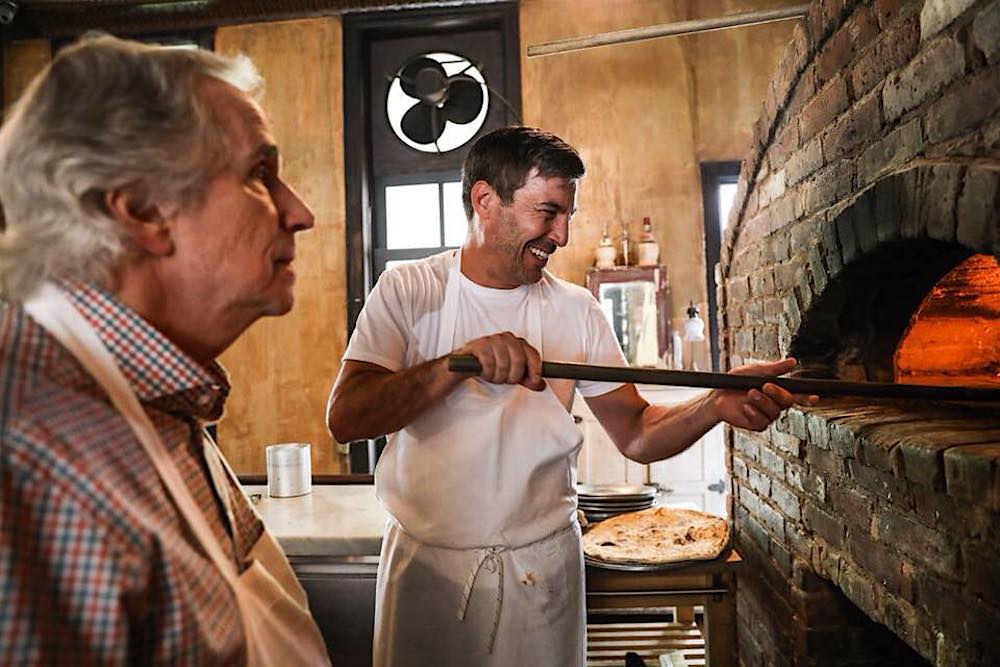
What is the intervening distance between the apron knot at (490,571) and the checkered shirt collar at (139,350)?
110 centimetres

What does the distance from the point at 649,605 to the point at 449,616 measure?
0.89m

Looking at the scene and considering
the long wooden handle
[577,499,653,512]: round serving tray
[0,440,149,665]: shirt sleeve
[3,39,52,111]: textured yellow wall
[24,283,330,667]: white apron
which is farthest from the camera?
[3,39,52,111]: textured yellow wall

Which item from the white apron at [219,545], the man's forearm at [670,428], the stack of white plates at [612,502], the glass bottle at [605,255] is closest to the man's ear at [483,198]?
the man's forearm at [670,428]

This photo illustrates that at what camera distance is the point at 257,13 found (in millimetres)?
5594

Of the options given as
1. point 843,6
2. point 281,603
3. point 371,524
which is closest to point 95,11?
point 371,524

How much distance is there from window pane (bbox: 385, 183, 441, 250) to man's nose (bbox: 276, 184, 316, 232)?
474cm

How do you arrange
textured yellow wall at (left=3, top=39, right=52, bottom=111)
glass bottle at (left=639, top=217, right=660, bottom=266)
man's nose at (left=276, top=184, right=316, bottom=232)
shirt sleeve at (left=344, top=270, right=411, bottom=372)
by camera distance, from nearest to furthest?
man's nose at (left=276, top=184, right=316, bottom=232) < shirt sleeve at (left=344, top=270, right=411, bottom=372) < glass bottle at (left=639, top=217, right=660, bottom=266) < textured yellow wall at (left=3, top=39, right=52, bottom=111)

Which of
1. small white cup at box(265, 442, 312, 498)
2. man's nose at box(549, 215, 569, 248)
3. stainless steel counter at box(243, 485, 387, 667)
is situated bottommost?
stainless steel counter at box(243, 485, 387, 667)

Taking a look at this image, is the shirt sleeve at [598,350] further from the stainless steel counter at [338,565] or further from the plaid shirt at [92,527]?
the plaid shirt at [92,527]

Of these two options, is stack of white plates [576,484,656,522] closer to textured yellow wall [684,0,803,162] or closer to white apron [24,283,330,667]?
white apron [24,283,330,667]

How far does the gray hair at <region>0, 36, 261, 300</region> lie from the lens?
866mm

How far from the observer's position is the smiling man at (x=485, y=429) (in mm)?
1859

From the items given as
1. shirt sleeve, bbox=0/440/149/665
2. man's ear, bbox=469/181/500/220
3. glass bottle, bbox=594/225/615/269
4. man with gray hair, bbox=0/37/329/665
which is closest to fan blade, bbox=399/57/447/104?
glass bottle, bbox=594/225/615/269

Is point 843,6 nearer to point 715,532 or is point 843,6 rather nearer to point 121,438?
point 715,532
